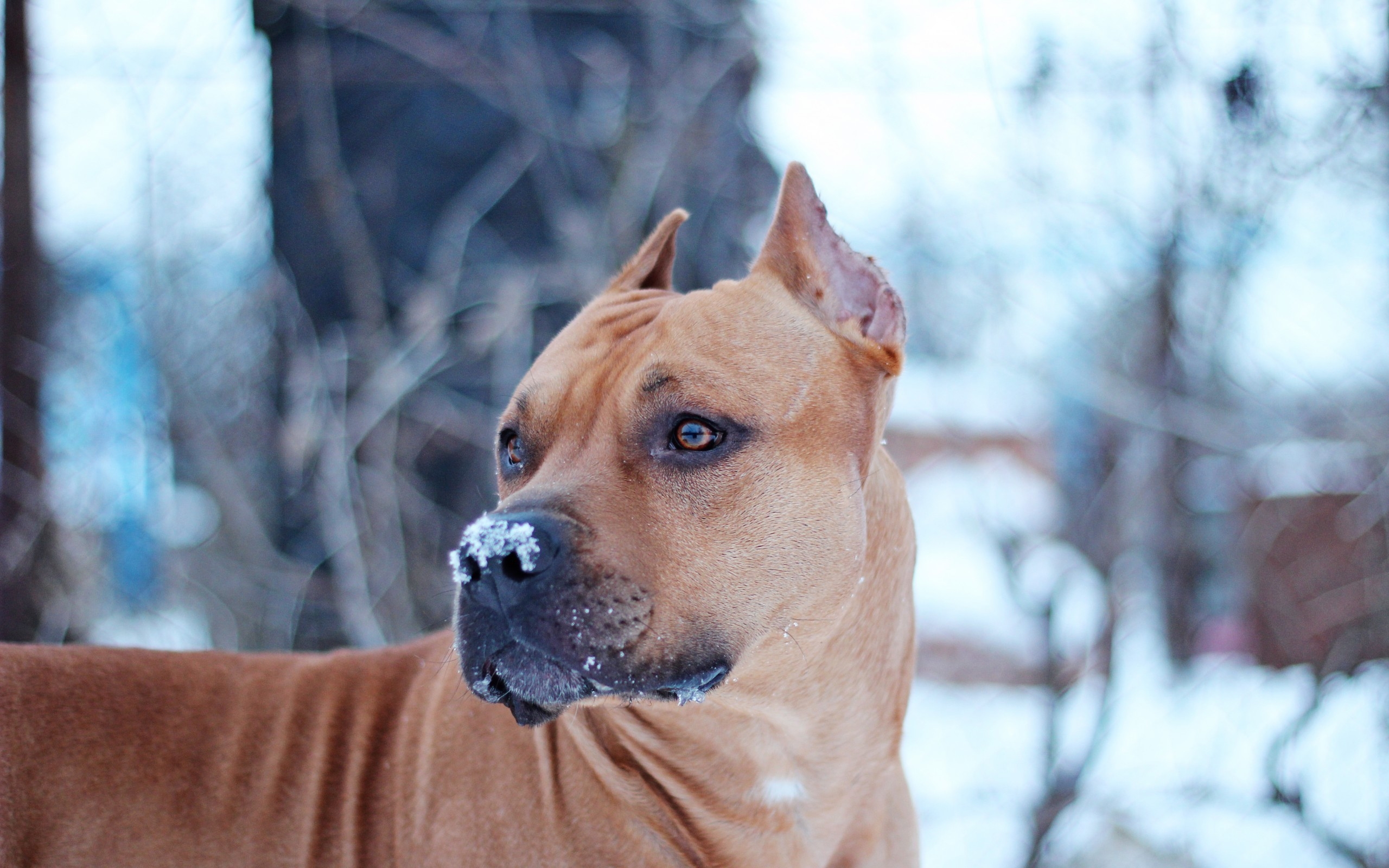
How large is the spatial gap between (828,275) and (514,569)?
3.32ft

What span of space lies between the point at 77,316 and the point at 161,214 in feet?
2.02

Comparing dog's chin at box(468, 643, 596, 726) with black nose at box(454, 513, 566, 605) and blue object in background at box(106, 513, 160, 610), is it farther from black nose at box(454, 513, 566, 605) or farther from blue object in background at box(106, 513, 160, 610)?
blue object in background at box(106, 513, 160, 610)

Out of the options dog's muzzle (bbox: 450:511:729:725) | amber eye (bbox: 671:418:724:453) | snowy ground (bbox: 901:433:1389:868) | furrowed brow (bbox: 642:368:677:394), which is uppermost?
A: furrowed brow (bbox: 642:368:677:394)

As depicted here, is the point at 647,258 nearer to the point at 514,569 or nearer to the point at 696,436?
the point at 696,436

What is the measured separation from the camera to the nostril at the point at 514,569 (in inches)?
61.5

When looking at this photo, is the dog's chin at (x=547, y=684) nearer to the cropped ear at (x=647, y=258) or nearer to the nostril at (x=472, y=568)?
the nostril at (x=472, y=568)

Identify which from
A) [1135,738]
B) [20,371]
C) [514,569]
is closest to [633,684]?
[514,569]

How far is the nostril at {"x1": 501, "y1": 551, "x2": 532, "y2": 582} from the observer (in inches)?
61.5

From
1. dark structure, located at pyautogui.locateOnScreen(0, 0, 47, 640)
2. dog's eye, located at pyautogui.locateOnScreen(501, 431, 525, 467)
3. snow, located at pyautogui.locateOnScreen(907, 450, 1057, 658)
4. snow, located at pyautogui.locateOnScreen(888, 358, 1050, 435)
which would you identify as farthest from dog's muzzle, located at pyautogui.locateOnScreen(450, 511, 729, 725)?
dark structure, located at pyautogui.locateOnScreen(0, 0, 47, 640)

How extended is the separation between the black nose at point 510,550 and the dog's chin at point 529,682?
109 mm

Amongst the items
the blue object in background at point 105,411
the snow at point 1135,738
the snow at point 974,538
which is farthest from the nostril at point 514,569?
the blue object in background at point 105,411

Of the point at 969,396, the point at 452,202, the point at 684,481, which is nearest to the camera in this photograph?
the point at 684,481

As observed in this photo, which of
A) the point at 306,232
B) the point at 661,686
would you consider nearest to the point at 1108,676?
the point at 661,686

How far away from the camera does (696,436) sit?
184cm
